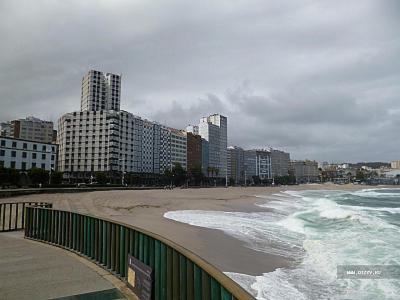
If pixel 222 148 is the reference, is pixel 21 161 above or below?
below

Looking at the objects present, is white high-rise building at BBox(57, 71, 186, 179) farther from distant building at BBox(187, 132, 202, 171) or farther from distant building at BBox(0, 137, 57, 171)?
distant building at BBox(0, 137, 57, 171)

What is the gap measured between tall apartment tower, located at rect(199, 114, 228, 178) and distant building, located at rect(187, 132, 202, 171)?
404 inches

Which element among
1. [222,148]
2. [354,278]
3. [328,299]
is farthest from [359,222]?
[222,148]

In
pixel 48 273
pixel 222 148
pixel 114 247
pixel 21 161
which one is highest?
pixel 222 148

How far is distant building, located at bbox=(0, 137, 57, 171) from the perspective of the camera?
8431 cm

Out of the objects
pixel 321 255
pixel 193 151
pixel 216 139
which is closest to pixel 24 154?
pixel 193 151

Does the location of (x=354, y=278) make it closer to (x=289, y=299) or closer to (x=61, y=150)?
(x=289, y=299)

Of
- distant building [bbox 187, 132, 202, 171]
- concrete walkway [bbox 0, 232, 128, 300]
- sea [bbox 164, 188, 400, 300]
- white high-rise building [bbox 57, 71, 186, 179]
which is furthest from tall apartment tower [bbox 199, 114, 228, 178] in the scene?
concrete walkway [bbox 0, 232, 128, 300]

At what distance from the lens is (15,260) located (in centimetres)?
695

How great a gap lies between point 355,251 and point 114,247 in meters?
9.94

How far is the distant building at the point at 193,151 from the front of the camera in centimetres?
16200

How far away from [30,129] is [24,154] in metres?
76.7

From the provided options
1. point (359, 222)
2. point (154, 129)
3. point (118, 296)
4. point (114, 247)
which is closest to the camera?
point (118, 296)

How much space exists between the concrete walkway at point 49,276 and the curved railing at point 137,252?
0.32 metres
